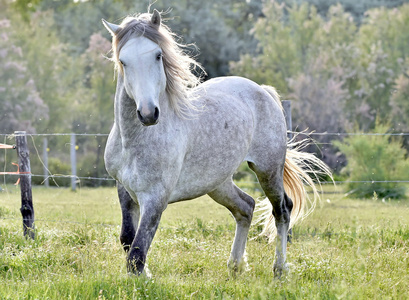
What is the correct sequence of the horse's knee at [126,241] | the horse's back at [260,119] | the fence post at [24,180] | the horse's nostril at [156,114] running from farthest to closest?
the fence post at [24,180]
the horse's back at [260,119]
the horse's knee at [126,241]
the horse's nostril at [156,114]

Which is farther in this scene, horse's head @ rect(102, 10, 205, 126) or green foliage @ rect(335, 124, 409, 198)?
green foliage @ rect(335, 124, 409, 198)

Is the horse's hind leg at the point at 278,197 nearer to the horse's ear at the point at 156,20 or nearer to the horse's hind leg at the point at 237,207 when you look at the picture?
the horse's hind leg at the point at 237,207

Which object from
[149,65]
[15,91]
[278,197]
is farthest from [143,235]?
[15,91]

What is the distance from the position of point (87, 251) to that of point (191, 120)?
1616 millimetres

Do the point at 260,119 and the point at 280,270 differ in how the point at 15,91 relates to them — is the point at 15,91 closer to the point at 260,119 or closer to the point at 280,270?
the point at 260,119

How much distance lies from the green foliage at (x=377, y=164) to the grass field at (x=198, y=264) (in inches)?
214

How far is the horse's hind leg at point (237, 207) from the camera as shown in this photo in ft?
17.7

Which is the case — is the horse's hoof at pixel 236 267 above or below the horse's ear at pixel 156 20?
below

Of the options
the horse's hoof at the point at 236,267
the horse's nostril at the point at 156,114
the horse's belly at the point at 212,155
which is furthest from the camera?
the horse's hoof at the point at 236,267

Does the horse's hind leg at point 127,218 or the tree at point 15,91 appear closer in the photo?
the horse's hind leg at point 127,218

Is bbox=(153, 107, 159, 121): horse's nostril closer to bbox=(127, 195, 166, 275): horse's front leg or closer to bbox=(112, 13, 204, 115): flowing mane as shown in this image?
bbox=(112, 13, 204, 115): flowing mane

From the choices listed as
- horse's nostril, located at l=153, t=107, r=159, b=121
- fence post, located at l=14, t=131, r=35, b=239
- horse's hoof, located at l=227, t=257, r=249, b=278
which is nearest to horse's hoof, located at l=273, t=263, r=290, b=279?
horse's hoof, located at l=227, t=257, r=249, b=278

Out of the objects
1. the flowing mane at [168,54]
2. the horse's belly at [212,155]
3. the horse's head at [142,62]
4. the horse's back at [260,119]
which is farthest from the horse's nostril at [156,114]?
the horse's back at [260,119]

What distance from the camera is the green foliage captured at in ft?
44.3
